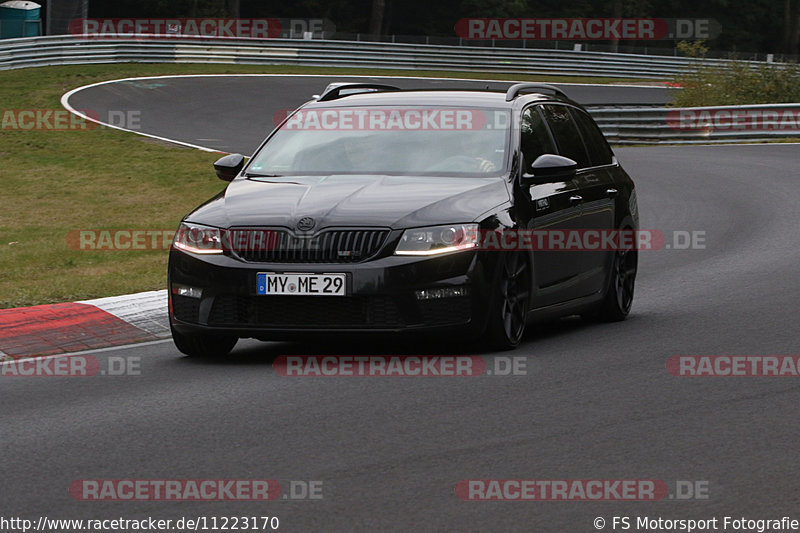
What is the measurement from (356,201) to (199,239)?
3.14ft

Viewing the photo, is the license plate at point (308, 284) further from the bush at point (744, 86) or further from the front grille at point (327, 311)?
the bush at point (744, 86)

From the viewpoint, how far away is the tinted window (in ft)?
32.1

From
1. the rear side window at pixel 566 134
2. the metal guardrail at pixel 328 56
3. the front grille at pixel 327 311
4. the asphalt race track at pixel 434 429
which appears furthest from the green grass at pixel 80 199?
the metal guardrail at pixel 328 56

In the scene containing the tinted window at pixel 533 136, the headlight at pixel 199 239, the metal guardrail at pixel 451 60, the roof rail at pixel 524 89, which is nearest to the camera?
the headlight at pixel 199 239

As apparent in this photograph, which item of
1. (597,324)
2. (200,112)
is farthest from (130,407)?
(200,112)

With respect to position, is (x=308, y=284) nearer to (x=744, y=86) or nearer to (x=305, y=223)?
(x=305, y=223)

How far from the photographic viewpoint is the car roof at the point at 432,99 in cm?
1009

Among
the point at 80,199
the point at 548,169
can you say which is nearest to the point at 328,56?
the point at 80,199

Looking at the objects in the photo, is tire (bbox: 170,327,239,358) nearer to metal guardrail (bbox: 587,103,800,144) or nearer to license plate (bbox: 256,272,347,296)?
license plate (bbox: 256,272,347,296)

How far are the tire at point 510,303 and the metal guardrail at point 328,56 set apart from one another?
3258 cm

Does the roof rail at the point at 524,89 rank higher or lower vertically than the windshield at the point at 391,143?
higher

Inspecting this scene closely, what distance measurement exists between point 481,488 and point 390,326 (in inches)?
107

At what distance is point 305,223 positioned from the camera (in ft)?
27.6

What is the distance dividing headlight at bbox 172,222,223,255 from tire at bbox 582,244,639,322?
3.26 meters
